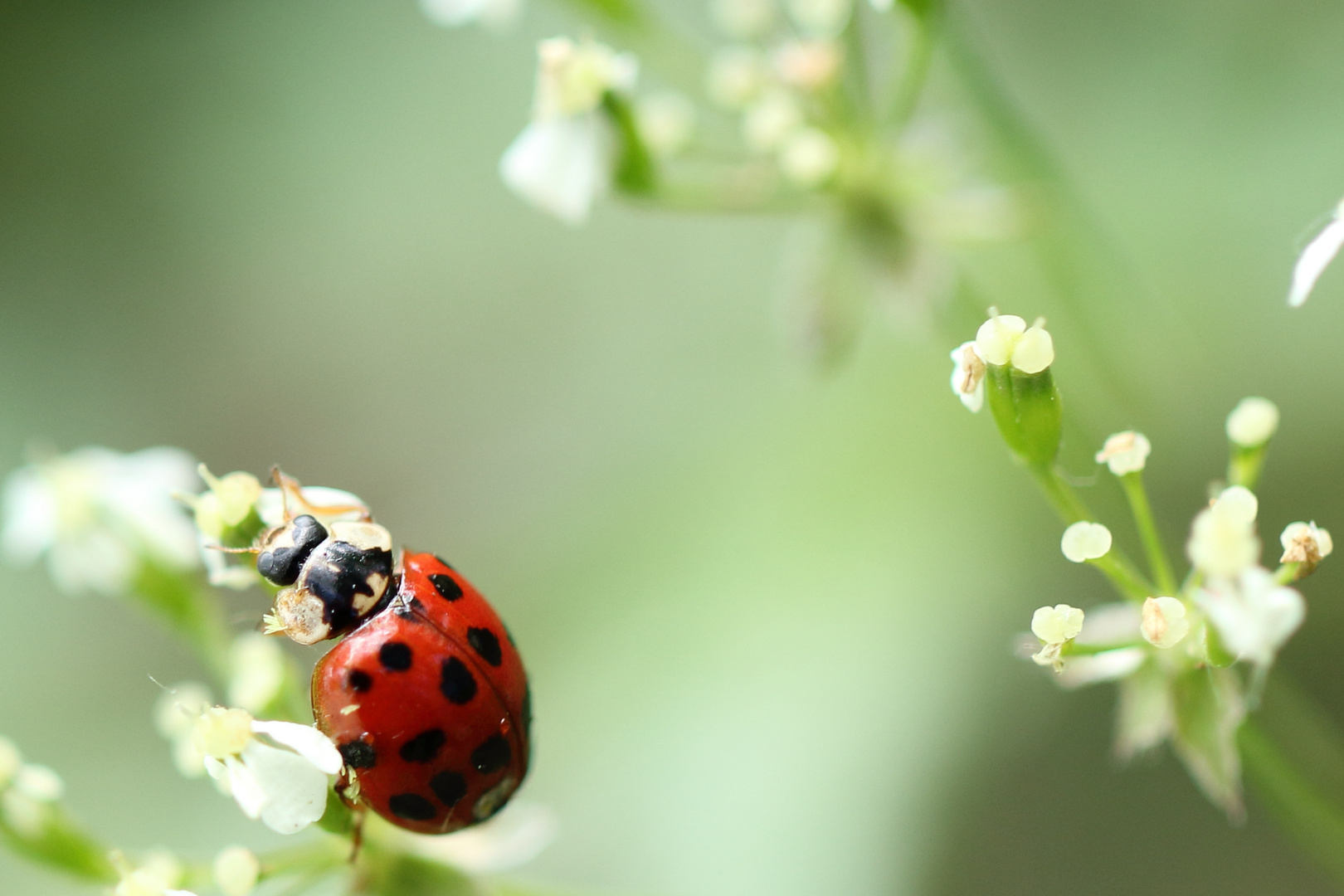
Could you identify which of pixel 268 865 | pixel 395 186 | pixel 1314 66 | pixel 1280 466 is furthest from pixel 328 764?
pixel 395 186

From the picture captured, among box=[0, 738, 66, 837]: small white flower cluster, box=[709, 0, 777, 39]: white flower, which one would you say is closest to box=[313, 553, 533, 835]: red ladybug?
box=[0, 738, 66, 837]: small white flower cluster

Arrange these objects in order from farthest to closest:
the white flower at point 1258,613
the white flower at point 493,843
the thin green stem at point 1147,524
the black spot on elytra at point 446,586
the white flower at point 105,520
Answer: the white flower at point 105,520 → the white flower at point 493,843 → the black spot on elytra at point 446,586 → the thin green stem at point 1147,524 → the white flower at point 1258,613

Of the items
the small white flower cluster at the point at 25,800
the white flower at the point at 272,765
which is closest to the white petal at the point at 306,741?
the white flower at the point at 272,765

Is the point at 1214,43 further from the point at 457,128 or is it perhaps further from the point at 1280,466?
the point at 457,128

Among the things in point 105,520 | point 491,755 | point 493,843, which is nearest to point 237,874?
point 491,755

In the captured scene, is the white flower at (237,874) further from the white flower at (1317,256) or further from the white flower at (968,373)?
the white flower at (1317,256)

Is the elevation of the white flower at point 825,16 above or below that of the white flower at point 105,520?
above

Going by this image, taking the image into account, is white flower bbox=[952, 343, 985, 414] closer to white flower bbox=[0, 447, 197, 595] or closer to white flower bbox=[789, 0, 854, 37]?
white flower bbox=[789, 0, 854, 37]

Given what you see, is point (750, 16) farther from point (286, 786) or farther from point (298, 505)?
point (286, 786)
